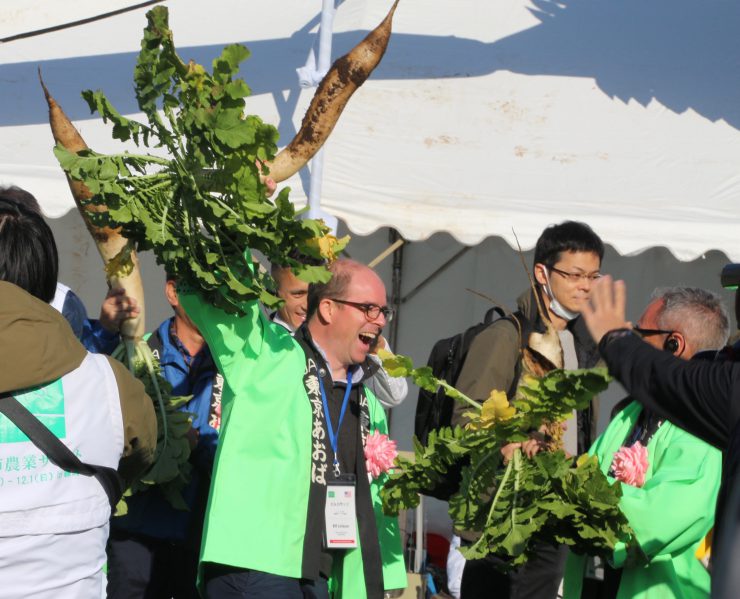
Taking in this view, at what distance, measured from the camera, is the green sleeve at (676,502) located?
311cm

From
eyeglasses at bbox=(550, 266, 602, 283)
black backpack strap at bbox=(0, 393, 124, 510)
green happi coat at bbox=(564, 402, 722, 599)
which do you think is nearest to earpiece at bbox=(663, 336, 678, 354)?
green happi coat at bbox=(564, 402, 722, 599)

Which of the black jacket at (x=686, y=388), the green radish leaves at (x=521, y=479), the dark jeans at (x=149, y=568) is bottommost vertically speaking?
the dark jeans at (x=149, y=568)

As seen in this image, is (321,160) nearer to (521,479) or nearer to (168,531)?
(168,531)

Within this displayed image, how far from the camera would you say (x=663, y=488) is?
3.14 metres

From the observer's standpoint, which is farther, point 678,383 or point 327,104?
point 327,104

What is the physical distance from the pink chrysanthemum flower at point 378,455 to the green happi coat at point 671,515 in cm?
74

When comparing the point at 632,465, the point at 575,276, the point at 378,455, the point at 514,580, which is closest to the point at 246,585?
the point at 378,455

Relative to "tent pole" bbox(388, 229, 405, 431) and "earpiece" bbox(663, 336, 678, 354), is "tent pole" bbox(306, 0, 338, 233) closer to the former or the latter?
"tent pole" bbox(388, 229, 405, 431)

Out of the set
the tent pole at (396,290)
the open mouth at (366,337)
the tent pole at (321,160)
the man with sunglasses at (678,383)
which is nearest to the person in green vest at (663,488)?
the man with sunglasses at (678,383)

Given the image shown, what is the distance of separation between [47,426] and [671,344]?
6.28ft

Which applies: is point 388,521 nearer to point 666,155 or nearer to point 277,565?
point 277,565

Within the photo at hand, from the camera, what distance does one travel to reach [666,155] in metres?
6.45

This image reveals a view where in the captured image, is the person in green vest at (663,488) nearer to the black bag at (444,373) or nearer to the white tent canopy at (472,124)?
the black bag at (444,373)

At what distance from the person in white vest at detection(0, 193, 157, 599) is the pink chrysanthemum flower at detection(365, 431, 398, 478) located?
1.17 metres
